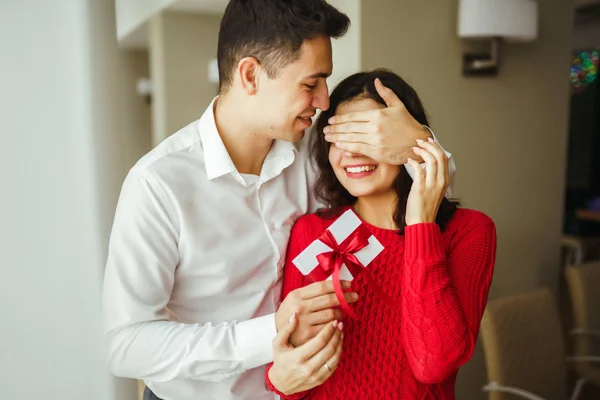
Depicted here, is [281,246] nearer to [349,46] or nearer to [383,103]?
[383,103]

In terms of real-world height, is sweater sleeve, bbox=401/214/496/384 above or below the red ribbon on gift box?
below

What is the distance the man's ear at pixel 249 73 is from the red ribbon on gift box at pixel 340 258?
40cm

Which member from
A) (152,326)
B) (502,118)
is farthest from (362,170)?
(502,118)

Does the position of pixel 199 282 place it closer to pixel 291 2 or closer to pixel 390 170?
pixel 390 170

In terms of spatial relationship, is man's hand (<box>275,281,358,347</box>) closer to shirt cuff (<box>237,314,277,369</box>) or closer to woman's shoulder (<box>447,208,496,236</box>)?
shirt cuff (<box>237,314,277,369</box>)

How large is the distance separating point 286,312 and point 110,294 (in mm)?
390

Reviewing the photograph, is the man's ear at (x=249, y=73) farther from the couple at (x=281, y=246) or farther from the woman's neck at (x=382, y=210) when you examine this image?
the woman's neck at (x=382, y=210)

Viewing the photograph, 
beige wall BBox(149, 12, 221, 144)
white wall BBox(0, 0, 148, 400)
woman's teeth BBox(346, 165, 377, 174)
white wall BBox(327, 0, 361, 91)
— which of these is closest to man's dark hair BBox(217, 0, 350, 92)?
woman's teeth BBox(346, 165, 377, 174)

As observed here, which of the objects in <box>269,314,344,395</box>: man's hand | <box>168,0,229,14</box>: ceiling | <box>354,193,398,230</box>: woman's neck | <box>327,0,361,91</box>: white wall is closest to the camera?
<box>269,314,344,395</box>: man's hand

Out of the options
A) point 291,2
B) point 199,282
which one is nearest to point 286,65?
point 291,2

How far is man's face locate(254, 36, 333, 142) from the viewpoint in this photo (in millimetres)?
1119

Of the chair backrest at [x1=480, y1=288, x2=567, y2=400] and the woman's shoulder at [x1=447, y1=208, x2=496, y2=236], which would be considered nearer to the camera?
the woman's shoulder at [x1=447, y1=208, x2=496, y2=236]

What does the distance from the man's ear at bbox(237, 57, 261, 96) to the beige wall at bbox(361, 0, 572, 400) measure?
1.00 m

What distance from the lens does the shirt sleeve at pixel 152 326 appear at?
104 centimetres
